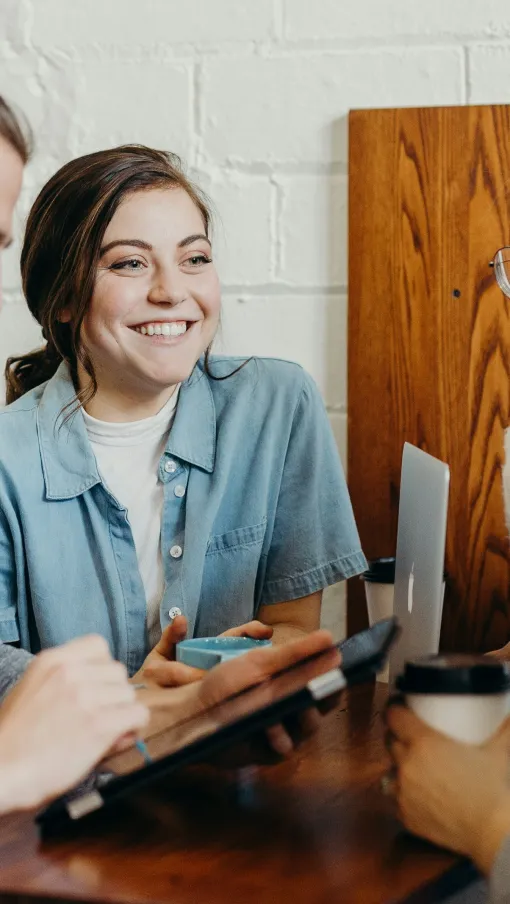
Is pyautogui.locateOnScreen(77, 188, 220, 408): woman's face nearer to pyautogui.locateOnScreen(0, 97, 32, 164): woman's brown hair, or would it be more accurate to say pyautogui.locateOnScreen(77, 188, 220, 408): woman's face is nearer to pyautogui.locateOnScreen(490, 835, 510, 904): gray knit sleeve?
→ pyautogui.locateOnScreen(0, 97, 32, 164): woman's brown hair

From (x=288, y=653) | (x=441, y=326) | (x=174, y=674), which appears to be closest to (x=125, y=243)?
Result: (x=441, y=326)

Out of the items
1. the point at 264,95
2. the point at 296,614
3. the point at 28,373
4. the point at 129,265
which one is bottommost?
the point at 296,614

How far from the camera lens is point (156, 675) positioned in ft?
2.92

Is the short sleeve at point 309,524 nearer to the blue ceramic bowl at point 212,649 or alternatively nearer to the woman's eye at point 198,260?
the woman's eye at point 198,260

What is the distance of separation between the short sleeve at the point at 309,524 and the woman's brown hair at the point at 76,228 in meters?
0.28

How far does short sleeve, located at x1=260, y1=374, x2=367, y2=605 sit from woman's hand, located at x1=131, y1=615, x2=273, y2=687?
0.30 metres

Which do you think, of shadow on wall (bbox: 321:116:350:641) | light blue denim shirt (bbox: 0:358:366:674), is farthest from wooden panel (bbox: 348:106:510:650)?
light blue denim shirt (bbox: 0:358:366:674)

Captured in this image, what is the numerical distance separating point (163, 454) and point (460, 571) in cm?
49

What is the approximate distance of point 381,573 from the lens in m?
1.22

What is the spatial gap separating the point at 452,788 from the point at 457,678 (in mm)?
68

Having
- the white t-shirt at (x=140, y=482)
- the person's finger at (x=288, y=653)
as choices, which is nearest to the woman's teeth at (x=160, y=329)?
the white t-shirt at (x=140, y=482)

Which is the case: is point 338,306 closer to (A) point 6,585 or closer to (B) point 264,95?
(B) point 264,95

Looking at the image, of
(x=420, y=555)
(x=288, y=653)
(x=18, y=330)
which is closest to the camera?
(x=288, y=653)

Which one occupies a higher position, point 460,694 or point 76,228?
point 76,228
